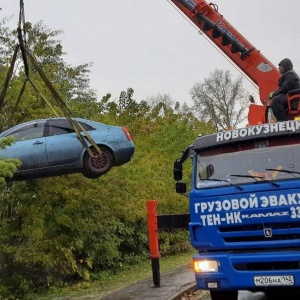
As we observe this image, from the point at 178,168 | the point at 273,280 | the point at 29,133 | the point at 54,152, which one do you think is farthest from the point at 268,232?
the point at 29,133

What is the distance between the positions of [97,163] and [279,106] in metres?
3.47

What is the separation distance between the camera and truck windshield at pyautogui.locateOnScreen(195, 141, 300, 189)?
6605 millimetres

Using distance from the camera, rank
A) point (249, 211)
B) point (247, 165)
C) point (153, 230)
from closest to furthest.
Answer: point (249, 211)
point (247, 165)
point (153, 230)

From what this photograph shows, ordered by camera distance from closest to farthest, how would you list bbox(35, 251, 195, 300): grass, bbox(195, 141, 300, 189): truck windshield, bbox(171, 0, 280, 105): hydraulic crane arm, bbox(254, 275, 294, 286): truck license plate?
bbox(254, 275, 294, 286): truck license plate < bbox(195, 141, 300, 189): truck windshield < bbox(35, 251, 195, 300): grass < bbox(171, 0, 280, 105): hydraulic crane arm

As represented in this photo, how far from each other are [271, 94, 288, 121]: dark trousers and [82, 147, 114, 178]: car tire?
3.20 metres

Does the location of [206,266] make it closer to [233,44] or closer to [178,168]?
[178,168]

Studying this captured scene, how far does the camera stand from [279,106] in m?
9.17

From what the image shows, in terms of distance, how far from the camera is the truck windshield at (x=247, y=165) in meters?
6.61

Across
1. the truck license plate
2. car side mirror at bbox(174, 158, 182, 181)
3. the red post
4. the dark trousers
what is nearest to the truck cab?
the truck license plate

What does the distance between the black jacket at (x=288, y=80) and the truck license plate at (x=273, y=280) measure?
398 cm

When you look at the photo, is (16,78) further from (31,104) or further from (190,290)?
(190,290)

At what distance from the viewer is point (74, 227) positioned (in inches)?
449

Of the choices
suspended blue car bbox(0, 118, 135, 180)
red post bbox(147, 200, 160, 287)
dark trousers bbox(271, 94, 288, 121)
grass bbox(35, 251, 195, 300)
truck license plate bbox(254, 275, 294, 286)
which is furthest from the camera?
grass bbox(35, 251, 195, 300)

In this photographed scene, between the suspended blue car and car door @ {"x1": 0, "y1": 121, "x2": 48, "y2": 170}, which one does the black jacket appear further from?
car door @ {"x1": 0, "y1": 121, "x2": 48, "y2": 170}
